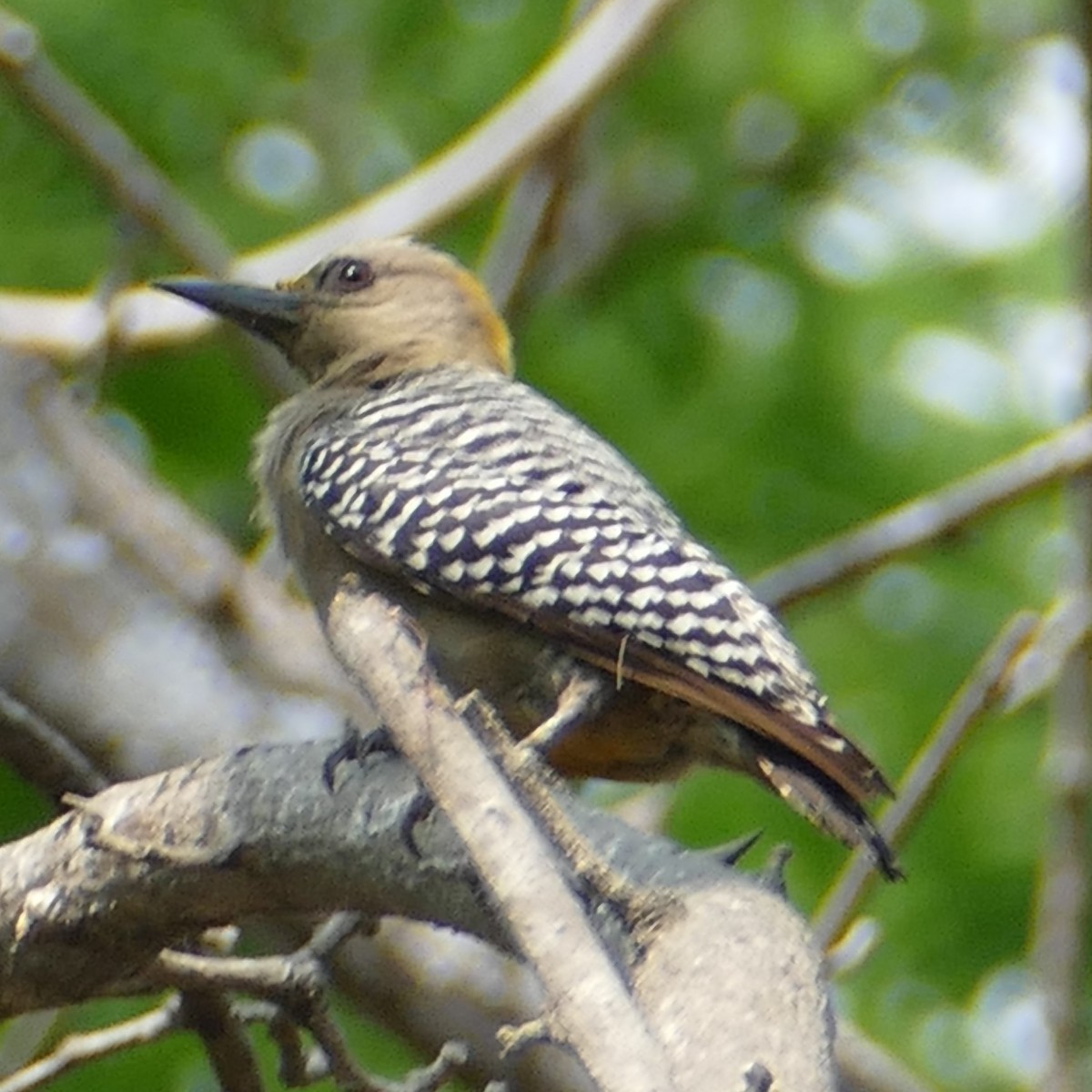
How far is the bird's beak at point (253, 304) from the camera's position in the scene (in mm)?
5316

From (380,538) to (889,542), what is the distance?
174 cm

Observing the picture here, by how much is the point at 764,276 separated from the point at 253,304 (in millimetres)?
2491

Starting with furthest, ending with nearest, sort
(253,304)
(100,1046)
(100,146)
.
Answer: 1. (100,146)
2. (253,304)
3. (100,1046)

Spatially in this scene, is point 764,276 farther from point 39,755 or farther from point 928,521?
point 39,755

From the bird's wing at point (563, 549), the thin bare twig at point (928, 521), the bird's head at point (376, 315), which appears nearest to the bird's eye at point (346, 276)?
the bird's head at point (376, 315)

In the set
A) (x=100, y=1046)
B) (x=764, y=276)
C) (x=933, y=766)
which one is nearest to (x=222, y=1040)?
(x=100, y=1046)

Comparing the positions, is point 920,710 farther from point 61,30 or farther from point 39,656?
point 61,30

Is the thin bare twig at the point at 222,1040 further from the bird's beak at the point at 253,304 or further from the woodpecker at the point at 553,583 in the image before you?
the bird's beak at the point at 253,304

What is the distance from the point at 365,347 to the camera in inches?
220

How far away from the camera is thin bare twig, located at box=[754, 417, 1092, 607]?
5.64m

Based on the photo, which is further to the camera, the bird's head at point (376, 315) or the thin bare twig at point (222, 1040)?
the bird's head at point (376, 315)

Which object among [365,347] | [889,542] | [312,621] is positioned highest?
[365,347]

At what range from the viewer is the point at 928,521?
577cm

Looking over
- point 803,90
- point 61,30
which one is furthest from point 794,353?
point 61,30
